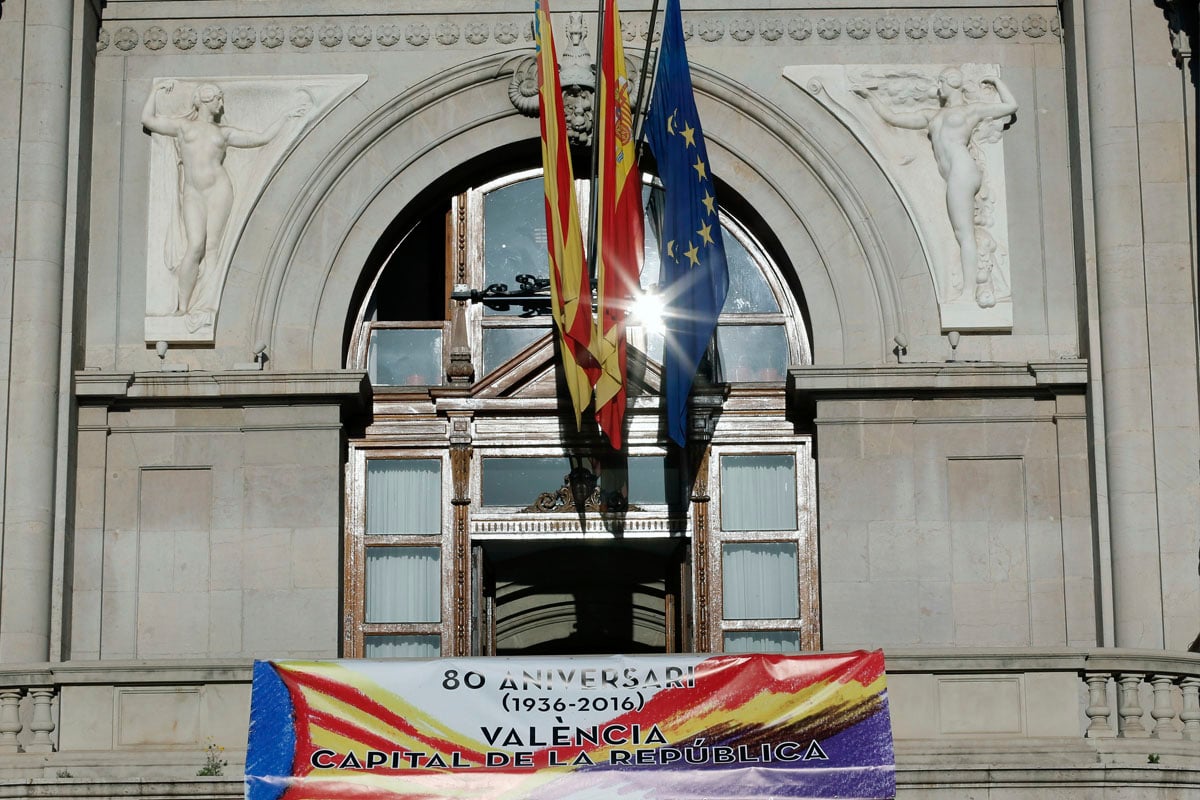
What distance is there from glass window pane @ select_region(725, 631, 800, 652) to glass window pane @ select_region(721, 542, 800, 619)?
16 centimetres

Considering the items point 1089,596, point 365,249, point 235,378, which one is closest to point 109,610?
point 235,378

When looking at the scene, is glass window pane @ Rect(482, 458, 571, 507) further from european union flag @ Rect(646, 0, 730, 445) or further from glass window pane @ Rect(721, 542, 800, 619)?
european union flag @ Rect(646, 0, 730, 445)

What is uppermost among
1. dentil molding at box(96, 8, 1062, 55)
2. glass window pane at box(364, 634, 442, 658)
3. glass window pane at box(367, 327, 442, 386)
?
dentil molding at box(96, 8, 1062, 55)

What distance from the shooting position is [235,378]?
848 inches

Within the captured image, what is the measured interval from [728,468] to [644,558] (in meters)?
3.65

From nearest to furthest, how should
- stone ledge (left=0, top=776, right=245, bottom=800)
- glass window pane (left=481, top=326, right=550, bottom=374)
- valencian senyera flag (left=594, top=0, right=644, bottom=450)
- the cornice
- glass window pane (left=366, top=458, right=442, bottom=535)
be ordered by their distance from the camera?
stone ledge (left=0, top=776, right=245, bottom=800)
valencian senyera flag (left=594, top=0, right=644, bottom=450)
glass window pane (left=366, top=458, right=442, bottom=535)
the cornice
glass window pane (left=481, top=326, right=550, bottom=374)

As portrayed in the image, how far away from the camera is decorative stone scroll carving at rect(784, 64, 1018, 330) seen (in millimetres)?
21938

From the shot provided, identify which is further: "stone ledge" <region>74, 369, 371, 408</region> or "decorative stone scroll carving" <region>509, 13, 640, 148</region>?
"decorative stone scroll carving" <region>509, 13, 640, 148</region>

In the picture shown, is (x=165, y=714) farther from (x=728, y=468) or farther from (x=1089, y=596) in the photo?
(x=1089, y=596)

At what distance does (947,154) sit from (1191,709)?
639 centimetres

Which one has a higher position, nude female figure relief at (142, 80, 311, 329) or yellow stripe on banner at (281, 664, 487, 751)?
nude female figure relief at (142, 80, 311, 329)

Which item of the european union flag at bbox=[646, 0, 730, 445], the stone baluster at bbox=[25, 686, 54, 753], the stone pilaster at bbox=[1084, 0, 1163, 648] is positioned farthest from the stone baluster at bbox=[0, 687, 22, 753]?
the stone pilaster at bbox=[1084, 0, 1163, 648]

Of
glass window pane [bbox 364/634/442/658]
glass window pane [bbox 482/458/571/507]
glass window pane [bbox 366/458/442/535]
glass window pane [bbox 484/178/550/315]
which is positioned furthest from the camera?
glass window pane [bbox 484/178/550/315]

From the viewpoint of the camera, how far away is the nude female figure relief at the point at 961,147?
72.0ft
